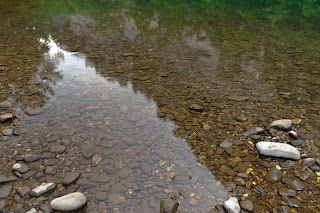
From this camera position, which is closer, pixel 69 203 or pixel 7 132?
pixel 69 203

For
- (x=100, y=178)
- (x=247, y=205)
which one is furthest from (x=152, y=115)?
(x=247, y=205)

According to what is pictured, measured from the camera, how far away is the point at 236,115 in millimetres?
6395

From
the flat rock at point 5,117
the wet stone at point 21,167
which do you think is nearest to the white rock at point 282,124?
the wet stone at point 21,167

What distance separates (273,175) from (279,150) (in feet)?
2.19

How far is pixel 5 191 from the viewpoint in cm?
389

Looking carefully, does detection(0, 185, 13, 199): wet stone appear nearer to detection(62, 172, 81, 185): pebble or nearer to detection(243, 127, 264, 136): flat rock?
detection(62, 172, 81, 185): pebble

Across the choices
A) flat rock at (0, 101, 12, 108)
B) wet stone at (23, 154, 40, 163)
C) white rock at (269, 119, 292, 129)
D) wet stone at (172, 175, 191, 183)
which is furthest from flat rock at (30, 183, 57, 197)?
white rock at (269, 119, 292, 129)

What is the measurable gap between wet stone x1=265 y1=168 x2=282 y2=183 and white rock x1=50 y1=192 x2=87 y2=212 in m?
3.64

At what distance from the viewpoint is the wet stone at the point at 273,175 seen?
14.1ft

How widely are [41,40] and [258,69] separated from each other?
41.1 ft

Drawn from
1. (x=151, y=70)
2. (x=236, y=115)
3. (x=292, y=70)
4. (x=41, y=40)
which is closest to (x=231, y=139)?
(x=236, y=115)

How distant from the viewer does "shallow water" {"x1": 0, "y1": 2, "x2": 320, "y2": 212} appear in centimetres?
414

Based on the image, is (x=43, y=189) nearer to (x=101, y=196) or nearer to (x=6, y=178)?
(x=6, y=178)

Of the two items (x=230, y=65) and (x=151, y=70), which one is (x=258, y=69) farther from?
(x=151, y=70)
